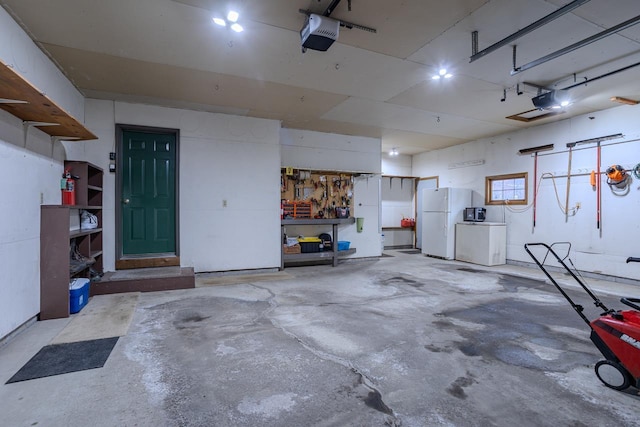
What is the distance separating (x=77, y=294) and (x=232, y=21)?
3.23m

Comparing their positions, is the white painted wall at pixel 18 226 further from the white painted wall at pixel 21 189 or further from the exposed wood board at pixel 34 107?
the exposed wood board at pixel 34 107

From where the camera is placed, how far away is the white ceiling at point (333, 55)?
2670 millimetres

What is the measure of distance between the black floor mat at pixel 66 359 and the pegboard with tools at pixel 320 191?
3812 millimetres

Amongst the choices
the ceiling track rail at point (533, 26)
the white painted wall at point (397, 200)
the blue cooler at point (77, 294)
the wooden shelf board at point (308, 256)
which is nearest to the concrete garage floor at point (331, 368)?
the blue cooler at point (77, 294)

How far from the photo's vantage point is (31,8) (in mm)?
2619

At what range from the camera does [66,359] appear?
93.6 inches

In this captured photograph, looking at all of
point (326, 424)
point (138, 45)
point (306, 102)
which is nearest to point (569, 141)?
point (306, 102)

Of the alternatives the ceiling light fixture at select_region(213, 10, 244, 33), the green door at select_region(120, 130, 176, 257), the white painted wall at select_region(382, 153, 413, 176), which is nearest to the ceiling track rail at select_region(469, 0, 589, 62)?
the ceiling light fixture at select_region(213, 10, 244, 33)

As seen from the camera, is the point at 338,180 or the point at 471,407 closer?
the point at 471,407

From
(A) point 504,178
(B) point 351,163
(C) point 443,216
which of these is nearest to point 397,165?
(C) point 443,216

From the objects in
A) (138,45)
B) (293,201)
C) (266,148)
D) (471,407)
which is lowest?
(471,407)

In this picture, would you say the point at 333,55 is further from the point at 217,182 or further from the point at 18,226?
the point at 18,226

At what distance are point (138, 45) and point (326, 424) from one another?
3.74 meters

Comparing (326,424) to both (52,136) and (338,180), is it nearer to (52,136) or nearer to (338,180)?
(52,136)
